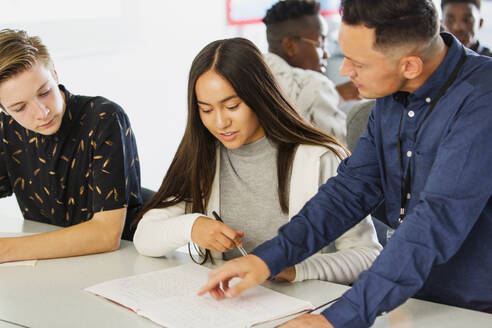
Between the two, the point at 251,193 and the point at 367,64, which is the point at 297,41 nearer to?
the point at 251,193

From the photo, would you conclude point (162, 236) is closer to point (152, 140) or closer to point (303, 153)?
point (303, 153)

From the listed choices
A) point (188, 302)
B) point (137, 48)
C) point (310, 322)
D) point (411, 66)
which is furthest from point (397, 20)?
point (137, 48)

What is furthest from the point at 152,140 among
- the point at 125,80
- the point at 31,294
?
the point at 31,294

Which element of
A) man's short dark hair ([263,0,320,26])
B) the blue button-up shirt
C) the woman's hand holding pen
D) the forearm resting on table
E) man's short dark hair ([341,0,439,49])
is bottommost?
the forearm resting on table

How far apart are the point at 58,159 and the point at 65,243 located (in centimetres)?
35

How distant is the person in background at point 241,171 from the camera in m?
1.50

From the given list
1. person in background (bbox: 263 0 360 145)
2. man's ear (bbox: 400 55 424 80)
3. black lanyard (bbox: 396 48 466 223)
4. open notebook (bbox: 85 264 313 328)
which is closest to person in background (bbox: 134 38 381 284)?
open notebook (bbox: 85 264 313 328)

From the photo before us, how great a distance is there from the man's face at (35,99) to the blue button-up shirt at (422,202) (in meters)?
0.82

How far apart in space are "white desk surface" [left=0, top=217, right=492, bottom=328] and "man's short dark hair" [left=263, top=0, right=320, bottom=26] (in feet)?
6.41

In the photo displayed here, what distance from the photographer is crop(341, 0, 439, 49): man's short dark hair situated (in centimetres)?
109

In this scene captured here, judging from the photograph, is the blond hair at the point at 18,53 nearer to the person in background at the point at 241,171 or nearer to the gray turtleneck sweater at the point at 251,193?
the person in background at the point at 241,171

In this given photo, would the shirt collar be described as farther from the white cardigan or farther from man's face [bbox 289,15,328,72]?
man's face [bbox 289,15,328,72]

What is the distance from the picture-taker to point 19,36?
171 cm

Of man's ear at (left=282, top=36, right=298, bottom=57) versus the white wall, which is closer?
man's ear at (left=282, top=36, right=298, bottom=57)
